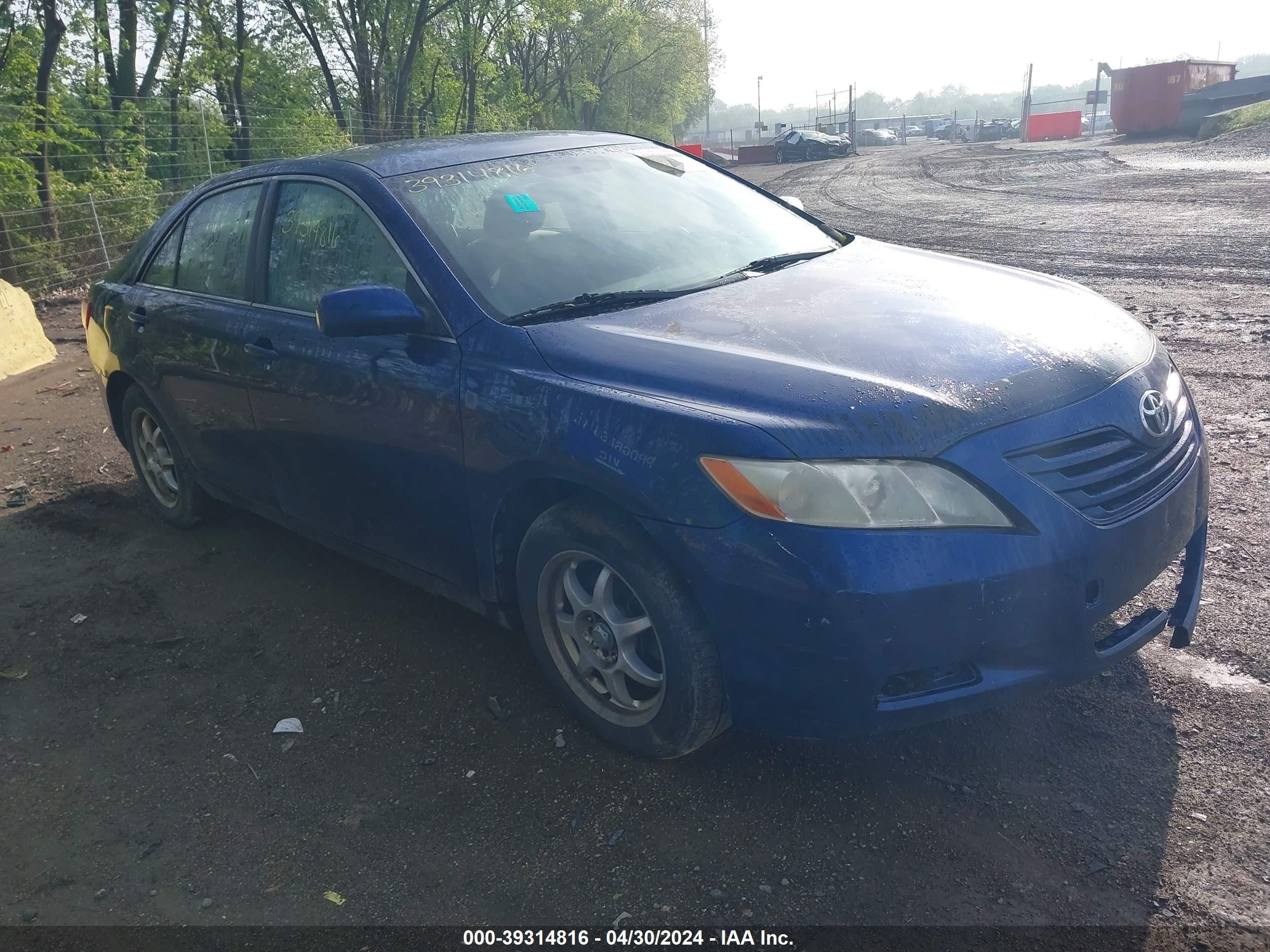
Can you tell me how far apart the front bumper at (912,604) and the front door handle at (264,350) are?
1991mm

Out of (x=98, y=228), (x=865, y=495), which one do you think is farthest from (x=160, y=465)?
(x=98, y=228)

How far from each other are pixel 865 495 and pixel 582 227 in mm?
1713

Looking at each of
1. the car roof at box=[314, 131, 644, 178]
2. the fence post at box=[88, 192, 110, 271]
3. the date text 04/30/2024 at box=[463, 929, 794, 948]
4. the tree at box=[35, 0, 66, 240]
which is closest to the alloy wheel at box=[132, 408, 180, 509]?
the car roof at box=[314, 131, 644, 178]

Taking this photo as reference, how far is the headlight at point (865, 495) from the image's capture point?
246 cm

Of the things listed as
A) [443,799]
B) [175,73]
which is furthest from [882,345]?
[175,73]

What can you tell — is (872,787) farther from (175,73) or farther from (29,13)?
(175,73)

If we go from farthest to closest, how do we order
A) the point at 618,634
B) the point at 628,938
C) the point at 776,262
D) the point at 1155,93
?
the point at 1155,93
the point at 776,262
the point at 618,634
the point at 628,938

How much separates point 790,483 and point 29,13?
64.2 ft

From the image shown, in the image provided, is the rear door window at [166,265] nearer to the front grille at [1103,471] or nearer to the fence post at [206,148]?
the front grille at [1103,471]

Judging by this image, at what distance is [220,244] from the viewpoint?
4473 millimetres

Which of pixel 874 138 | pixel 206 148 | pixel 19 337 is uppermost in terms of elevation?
pixel 874 138

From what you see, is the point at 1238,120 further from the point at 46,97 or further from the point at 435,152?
the point at 435,152

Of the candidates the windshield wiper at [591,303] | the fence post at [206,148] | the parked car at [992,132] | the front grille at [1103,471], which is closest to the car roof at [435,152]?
the windshield wiper at [591,303]

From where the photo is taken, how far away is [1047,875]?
8.14 feet
